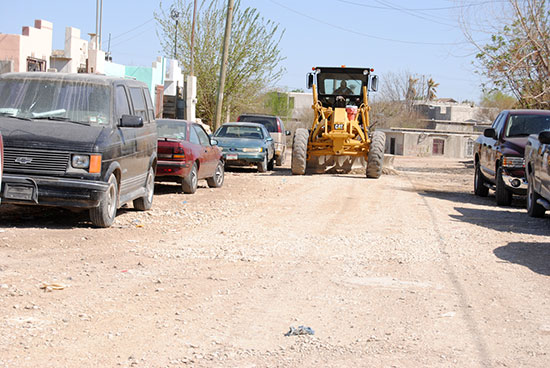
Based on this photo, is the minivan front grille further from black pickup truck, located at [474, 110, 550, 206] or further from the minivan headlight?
black pickup truck, located at [474, 110, 550, 206]

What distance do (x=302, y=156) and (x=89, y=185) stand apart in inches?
503

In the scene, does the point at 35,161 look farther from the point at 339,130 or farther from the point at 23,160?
the point at 339,130

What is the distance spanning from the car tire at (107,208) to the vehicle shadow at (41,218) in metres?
0.34

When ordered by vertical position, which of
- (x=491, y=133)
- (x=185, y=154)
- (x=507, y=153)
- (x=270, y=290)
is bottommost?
(x=270, y=290)

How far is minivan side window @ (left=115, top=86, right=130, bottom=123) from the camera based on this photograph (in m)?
10.7

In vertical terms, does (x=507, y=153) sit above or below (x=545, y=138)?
below

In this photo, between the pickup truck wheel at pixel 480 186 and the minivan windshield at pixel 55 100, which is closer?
the minivan windshield at pixel 55 100

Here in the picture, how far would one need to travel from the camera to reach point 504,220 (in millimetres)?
13203

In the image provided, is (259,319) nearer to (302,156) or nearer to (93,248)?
(93,248)

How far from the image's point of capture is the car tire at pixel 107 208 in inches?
389

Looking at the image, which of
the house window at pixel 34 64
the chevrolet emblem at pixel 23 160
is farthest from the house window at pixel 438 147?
the chevrolet emblem at pixel 23 160

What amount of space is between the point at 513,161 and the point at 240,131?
10418 millimetres

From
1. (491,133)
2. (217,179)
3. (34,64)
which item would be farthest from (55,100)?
(34,64)

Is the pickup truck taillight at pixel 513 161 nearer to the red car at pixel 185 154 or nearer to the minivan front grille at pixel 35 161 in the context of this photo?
the red car at pixel 185 154
